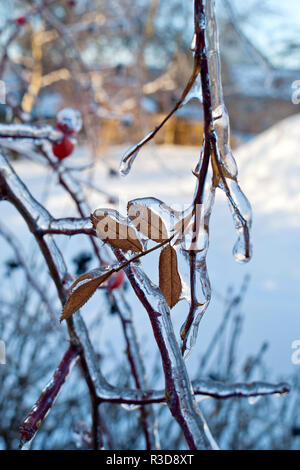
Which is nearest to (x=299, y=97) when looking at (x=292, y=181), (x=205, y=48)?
(x=205, y=48)

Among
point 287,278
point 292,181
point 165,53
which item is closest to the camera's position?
point 287,278

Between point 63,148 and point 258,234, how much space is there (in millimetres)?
2355

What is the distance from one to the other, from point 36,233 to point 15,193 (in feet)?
0.13

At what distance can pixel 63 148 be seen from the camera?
0.60 m

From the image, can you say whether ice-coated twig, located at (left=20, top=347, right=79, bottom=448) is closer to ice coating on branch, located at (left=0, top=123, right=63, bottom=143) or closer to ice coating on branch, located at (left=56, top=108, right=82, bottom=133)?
ice coating on branch, located at (left=0, top=123, right=63, bottom=143)

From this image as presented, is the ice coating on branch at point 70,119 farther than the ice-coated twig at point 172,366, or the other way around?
the ice coating on branch at point 70,119

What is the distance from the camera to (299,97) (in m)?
0.53

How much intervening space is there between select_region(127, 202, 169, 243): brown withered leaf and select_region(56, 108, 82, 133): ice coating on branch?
343 millimetres

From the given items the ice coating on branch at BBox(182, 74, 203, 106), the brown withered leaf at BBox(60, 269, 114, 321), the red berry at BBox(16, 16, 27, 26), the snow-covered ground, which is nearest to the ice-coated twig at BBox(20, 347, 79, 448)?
the brown withered leaf at BBox(60, 269, 114, 321)

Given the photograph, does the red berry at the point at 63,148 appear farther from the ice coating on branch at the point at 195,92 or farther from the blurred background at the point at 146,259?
the ice coating on branch at the point at 195,92

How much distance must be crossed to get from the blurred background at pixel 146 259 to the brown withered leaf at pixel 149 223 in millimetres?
195

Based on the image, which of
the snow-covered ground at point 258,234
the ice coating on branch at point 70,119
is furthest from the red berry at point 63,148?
the snow-covered ground at point 258,234

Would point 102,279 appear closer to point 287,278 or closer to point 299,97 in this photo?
point 299,97

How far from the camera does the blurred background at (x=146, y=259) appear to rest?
124 cm
